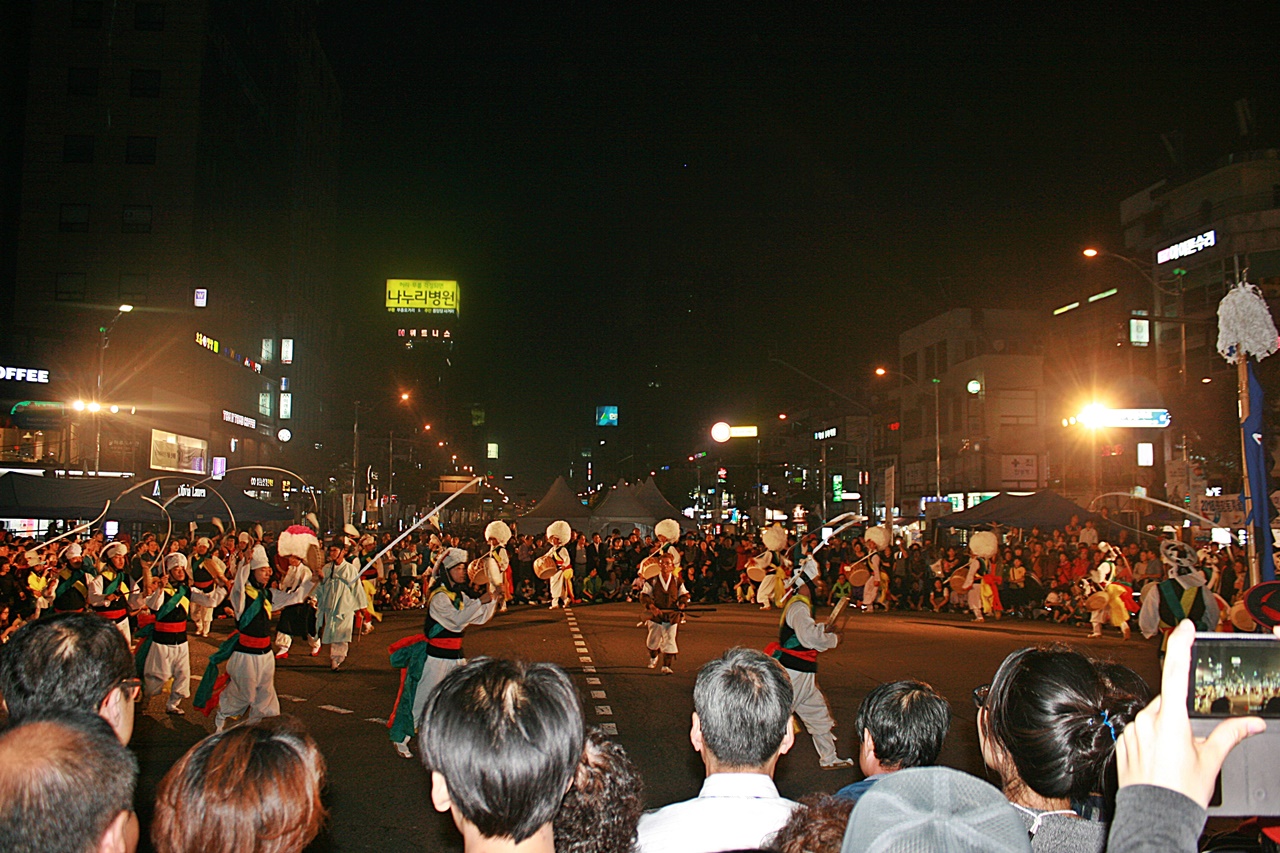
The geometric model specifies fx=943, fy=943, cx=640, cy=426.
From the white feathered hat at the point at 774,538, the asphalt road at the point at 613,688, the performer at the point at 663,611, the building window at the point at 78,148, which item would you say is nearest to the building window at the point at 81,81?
the building window at the point at 78,148

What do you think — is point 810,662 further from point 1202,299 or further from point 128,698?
point 1202,299

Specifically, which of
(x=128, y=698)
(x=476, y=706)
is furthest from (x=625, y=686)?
(x=476, y=706)

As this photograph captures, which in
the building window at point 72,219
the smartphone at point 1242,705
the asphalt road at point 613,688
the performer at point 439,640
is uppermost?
the building window at point 72,219

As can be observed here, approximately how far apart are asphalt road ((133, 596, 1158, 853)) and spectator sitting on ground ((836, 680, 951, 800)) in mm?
771

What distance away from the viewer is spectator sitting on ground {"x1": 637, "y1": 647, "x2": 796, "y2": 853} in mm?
2707

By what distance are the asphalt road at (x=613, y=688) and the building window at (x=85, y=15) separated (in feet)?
138

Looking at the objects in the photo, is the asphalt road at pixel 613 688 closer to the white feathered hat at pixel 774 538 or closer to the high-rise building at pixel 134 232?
the white feathered hat at pixel 774 538

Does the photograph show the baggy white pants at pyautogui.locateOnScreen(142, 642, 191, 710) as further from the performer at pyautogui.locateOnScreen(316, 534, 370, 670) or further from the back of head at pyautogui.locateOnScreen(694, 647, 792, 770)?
the back of head at pyautogui.locateOnScreen(694, 647, 792, 770)

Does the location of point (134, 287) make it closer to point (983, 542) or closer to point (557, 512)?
point (557, 512)

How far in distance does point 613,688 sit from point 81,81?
5019cm

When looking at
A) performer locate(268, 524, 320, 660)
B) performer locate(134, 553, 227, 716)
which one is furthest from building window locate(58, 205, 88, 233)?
performer locate(134, 553, 227, 716)

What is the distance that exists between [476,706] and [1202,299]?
45512mm

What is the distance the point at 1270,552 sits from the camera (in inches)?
290

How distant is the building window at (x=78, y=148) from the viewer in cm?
4791
